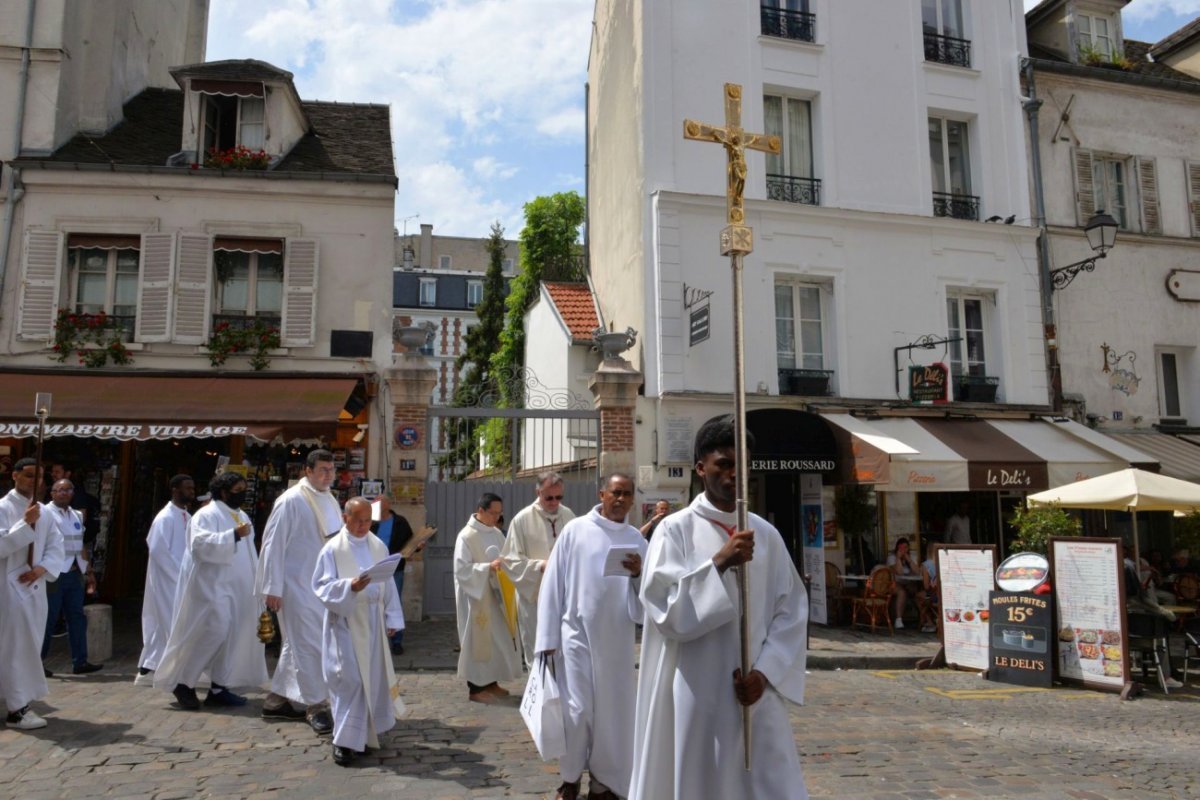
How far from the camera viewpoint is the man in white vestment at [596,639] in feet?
16.1

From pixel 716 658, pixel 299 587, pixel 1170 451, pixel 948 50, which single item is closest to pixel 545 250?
pixel 948 50

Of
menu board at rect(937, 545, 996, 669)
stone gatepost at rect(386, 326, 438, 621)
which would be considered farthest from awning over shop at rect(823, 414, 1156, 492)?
stone gatepost at rect(386, 326, 438, 621)

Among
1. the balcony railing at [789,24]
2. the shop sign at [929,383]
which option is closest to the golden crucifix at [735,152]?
the shop sign at [929,383]

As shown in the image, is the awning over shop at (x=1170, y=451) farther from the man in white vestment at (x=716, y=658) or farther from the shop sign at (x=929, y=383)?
the man in white vestment at (x=716, y=658)

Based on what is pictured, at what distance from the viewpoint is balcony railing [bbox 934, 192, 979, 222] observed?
619 inches

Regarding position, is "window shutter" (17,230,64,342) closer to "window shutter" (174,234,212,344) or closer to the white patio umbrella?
"window shutter" (174,234,212,344)

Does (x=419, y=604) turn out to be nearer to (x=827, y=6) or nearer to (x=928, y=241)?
(x=928, y=241)

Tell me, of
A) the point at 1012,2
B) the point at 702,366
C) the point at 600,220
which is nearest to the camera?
the point at 702,366

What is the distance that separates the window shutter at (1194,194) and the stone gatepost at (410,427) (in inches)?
563

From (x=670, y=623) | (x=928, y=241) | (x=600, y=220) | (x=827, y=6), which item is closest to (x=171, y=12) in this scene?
(x=600, y=220)

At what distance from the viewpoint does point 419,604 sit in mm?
12492

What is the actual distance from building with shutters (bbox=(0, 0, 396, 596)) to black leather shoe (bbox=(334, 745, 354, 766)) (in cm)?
736

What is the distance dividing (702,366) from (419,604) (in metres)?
5.49

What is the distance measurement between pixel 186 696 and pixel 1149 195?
1757cm
